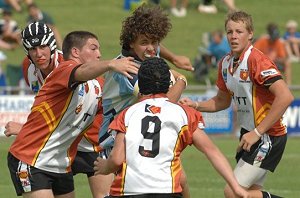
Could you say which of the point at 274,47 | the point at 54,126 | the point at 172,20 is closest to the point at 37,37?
the point at 54,126

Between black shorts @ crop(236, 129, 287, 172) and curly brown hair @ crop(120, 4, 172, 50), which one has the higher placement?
curly brown hair @ crop(120, 4, 172, 50)

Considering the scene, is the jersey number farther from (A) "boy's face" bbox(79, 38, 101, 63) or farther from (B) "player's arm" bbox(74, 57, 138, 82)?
(A) "boy's face" bbox(79, 38, 101, 63)

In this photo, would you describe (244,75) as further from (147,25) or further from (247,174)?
(147,25)

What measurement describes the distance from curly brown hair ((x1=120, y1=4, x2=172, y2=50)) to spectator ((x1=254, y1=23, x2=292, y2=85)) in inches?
625

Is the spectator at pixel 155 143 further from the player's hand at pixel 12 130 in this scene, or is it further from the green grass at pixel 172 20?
the green grass at pixel 172 20

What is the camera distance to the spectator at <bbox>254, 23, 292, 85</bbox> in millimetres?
24969

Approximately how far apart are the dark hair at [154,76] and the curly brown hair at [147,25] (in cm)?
133

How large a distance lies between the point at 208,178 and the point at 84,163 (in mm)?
4605

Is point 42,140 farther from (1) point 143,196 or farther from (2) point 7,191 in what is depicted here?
(2) point 7,191

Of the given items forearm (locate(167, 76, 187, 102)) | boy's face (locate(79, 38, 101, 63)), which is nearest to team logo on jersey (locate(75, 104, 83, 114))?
boy's face (locate(79, 38, 101, 63))

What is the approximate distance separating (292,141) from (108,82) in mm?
10840

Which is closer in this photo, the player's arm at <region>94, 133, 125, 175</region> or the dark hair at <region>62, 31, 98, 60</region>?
the player's arm at <region>94, 133, 125, 175</region>

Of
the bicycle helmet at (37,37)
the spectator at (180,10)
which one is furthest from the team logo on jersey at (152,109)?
the spectator at (180,10)

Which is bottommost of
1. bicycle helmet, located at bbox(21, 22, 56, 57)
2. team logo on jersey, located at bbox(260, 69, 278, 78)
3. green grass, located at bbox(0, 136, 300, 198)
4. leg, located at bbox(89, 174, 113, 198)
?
green grass, located at bbox(0, 136, 300, 198)
